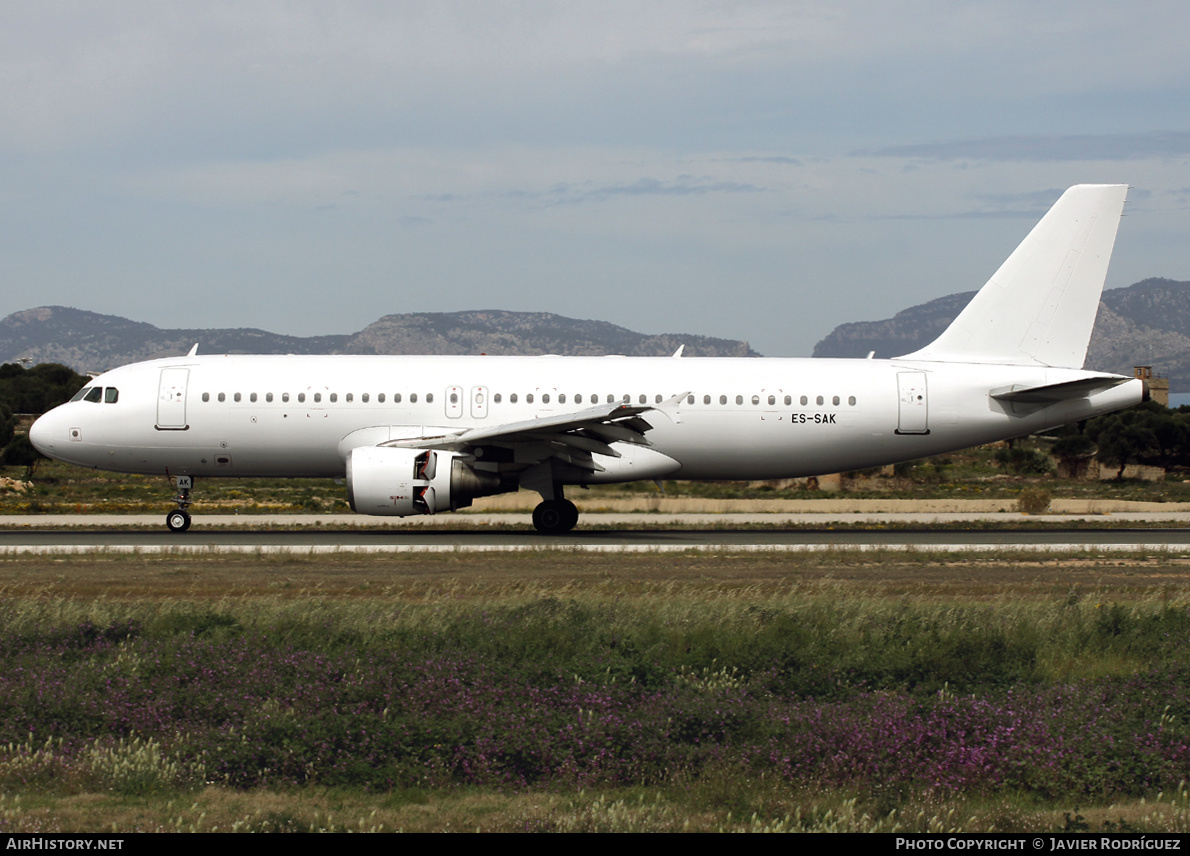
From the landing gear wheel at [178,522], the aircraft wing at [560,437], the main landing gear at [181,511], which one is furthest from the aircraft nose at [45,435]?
the aircraft wing at [560,437]

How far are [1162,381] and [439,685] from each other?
134 meters

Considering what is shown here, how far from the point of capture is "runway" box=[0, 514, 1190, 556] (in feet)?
75.6

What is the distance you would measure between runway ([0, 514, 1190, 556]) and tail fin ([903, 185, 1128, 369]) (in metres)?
4.42

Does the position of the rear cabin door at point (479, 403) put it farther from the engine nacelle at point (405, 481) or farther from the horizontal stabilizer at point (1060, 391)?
the horizontal stabilizer at point (1060, 391)

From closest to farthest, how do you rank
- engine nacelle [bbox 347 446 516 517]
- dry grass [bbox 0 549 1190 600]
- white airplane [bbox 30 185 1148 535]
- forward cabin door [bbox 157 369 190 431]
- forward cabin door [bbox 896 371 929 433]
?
dry grass [bbox 0 549 1190 600] → engine nacelle [bbox 347 446 516 517] → white airplane [bbox 30 185 1148 535] → forward cabin door [bbox 157 369 190 431] → forward cabin door [bbox 896 371 929 433]

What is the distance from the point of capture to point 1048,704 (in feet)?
33.6

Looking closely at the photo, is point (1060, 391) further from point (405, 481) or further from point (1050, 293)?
point (405, 481)

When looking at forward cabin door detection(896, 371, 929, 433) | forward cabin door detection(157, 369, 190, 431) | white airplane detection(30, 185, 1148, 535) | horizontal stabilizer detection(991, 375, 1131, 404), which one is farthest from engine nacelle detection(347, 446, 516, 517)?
horizontal stabilizer detection(991, 375, 1131, 404)

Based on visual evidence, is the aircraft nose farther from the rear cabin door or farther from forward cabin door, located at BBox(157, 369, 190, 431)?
the rear cabin door

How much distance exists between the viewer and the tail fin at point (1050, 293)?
27.6m

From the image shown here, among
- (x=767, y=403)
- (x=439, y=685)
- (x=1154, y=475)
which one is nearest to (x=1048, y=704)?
(x=439, y=685)

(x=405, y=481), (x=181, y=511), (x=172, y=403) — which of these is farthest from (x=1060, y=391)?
(x=181, y=511)

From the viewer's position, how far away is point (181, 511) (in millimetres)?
26781

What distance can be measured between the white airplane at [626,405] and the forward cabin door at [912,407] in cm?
5
